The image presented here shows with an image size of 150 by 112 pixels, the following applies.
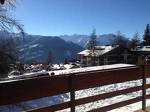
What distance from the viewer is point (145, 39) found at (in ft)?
452

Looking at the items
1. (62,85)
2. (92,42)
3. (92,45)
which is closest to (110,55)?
(92,45)

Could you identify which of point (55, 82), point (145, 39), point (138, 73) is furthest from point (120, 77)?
point (145, 39)

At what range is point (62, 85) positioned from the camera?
619cm

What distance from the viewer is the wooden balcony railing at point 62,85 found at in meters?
5.19

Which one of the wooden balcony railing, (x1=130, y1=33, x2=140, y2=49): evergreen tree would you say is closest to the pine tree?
(x1=130, y1=33, x2=140, y2=49): evergreen tree

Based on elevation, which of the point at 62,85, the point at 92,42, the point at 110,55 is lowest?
the point at 110,55

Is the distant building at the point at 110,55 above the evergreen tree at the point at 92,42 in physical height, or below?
below

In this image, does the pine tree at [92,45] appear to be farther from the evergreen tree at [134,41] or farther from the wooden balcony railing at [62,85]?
the wooden balcony railing at [62,85]

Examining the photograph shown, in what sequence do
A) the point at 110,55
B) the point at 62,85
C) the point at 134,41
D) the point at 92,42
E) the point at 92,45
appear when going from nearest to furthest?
1. the point at 62,85
2. the point at 110,55
3. the point at 92,45
4. the point at 92,42
5. the point at 134,41

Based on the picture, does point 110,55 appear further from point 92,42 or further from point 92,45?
point 92,42

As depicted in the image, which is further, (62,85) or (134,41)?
(134,41)

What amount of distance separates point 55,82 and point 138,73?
3128 millimetres

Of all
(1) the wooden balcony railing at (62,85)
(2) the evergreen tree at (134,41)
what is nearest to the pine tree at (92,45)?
(2) the evergreen tree at (134,41)

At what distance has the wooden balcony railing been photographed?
5188mm
